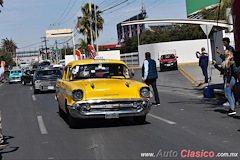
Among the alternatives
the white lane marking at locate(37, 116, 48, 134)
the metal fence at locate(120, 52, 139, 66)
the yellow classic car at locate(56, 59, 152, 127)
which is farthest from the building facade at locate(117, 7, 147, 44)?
the yellow classic car at locate(56, 59, 152, 127)

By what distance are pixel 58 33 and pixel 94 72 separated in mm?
74959

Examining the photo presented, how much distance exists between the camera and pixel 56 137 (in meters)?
9.28

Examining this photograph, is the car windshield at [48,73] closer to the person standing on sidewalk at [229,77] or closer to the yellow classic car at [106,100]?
the yellow classic car at [106,100]

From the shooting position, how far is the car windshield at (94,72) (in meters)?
11.4

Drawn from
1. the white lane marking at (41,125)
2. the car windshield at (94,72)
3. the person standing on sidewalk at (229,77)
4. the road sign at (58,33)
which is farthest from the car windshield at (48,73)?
the road sign at (58,33)

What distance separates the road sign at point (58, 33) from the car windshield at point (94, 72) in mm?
73400

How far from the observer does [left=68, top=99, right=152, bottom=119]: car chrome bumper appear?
32.0 ft

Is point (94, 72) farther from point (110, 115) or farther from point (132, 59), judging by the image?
point (132, 59)

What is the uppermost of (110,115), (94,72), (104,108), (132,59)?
(132,59)

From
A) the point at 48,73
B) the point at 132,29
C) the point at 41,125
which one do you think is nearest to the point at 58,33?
the point at 132,29

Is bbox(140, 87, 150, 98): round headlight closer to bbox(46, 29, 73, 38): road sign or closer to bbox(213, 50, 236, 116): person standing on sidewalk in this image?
bbox(213, 50, 236, 116): person standing on sidewalk

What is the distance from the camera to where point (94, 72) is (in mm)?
11438

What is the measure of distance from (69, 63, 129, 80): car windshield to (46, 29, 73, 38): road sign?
73.4 meters

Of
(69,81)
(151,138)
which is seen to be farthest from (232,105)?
(69,81)
